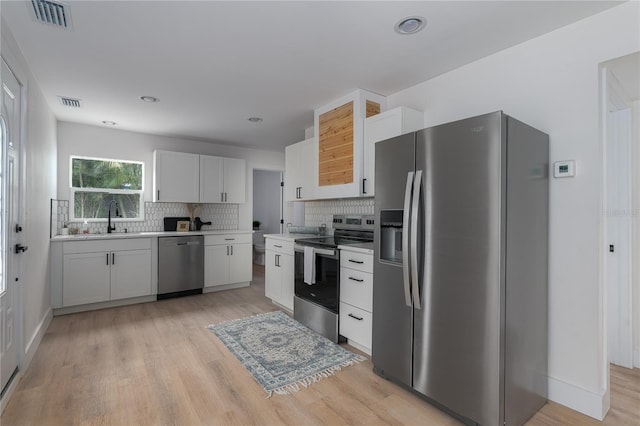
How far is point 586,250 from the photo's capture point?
200cm

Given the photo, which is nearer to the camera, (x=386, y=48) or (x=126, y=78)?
(x=386, y=48)

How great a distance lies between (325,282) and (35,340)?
8.67 feet

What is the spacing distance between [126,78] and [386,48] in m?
2.35

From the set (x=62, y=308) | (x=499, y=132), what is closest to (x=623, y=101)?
(x=499, y=132)

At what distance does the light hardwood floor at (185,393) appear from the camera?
6.32ft

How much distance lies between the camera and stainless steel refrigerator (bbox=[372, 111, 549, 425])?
5.74ft

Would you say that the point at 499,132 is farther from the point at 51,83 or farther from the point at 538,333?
the point at 51,83

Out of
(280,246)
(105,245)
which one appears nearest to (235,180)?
(280,246)

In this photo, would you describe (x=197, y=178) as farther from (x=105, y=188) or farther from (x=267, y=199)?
(x=267, y=199)

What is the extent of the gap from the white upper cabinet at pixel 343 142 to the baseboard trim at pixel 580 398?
6.87ft

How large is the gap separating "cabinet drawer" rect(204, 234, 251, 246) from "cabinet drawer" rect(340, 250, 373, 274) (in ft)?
9.07

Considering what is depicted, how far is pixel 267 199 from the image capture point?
8.32m

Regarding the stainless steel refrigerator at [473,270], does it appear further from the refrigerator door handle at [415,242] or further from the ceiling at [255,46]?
the ceiling at [255,46]

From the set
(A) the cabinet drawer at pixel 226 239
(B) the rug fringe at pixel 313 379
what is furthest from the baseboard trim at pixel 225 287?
(B) the rug fringe at pixel 313 379
